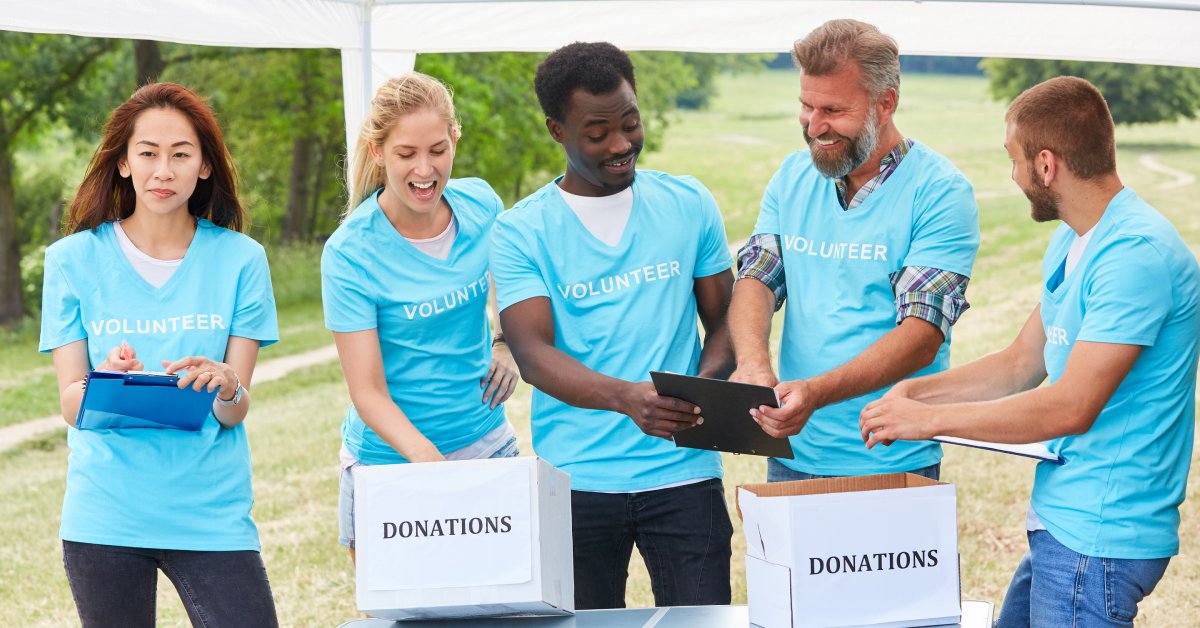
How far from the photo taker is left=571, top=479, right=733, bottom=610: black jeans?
9.99 feet

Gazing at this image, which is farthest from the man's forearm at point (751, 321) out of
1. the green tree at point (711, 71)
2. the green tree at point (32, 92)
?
the green tree at point (711, 71)

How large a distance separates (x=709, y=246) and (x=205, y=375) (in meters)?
1.30

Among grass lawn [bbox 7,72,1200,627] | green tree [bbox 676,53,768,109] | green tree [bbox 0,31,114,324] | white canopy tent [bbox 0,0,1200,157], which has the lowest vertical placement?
grass lawn [bbox 7,72,1200,627]

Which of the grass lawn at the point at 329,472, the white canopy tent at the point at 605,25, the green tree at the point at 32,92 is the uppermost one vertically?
the green tree at the point at 32,92

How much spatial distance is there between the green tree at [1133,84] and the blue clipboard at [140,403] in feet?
80.9

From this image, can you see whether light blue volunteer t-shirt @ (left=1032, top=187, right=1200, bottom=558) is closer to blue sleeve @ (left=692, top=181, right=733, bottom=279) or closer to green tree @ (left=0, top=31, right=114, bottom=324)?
blue sleeve @ (left=692, top=181, right=733, bottom=279)

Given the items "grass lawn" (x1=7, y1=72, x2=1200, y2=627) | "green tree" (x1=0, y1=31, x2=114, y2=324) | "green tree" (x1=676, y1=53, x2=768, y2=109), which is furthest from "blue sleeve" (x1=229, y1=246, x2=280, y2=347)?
"green tree" (x1=676, y1=53, x2=768, y2=109)

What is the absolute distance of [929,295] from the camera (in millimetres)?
2891

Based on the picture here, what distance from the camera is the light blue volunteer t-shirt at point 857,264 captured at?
2969mm

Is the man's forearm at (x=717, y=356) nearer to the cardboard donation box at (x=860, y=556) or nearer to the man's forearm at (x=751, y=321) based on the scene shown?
the man's forearm at (x=751, y=321)

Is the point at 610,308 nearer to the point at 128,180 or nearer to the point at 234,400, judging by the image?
the point at 234,400

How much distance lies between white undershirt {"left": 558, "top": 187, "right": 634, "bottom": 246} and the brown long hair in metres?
0.87

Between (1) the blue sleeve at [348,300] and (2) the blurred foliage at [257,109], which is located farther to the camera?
(2) the blurred foliage at [257,109]

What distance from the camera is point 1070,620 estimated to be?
2547mm
